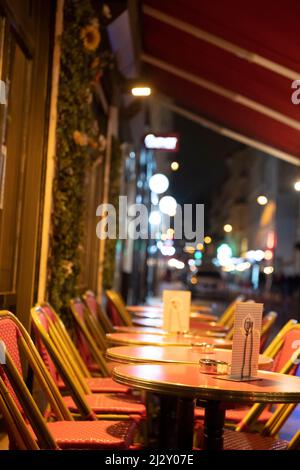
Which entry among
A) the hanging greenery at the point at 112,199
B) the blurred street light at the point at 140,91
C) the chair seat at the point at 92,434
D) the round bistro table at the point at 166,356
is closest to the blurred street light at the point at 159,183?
the hanging greenery at the point at 112,199

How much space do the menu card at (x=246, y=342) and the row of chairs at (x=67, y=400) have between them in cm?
50

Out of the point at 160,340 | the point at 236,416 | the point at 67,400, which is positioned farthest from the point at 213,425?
the point at 160,340

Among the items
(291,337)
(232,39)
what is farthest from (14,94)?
(232,39)

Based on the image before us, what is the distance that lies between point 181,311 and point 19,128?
1.68m

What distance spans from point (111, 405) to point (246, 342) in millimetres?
1386

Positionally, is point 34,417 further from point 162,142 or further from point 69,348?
point 162,142

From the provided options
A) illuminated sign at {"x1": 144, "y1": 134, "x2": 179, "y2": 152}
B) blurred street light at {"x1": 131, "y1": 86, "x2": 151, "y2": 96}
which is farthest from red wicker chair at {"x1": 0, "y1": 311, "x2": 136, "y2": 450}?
illuminated sign at {"x1": 144, "y1": 134, "x2": 179, "y2": 152}

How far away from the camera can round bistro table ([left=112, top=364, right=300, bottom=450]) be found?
2.96 m

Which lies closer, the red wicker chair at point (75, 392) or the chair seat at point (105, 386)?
the red wicker chair at point (75, 392)

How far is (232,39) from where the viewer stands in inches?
309

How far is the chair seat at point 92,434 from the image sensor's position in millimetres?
3426

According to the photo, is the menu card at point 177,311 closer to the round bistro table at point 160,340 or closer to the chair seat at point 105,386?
the round bistro table at point 160,340

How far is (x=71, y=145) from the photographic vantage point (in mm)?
6469

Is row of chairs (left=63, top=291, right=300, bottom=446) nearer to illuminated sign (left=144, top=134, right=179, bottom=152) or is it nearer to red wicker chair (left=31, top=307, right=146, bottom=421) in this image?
red wicker chair (left=31, top=307, right=146, bottom=421)
